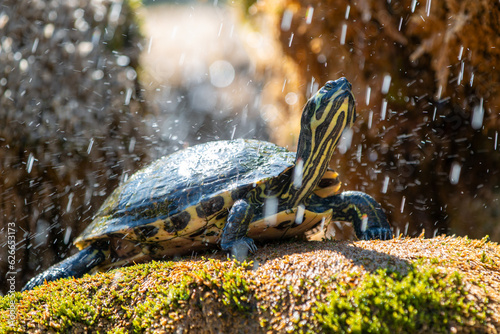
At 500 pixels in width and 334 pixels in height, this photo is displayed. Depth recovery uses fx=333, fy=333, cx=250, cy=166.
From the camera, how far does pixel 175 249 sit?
3102mm

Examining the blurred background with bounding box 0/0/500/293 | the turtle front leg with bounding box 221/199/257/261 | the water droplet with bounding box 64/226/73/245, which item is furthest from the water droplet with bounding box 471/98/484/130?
the water droplet with bounding box 64/226/73/245

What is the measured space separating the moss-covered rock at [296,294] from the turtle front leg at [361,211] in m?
0.40

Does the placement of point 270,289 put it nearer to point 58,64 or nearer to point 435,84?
point 435,84

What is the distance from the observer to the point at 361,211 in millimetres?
2953

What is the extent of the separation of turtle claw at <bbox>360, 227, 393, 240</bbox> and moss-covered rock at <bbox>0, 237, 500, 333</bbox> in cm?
35

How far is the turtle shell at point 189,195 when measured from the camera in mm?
2744

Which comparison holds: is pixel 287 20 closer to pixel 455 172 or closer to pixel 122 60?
pixel 455 172

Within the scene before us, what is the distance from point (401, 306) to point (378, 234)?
1.27 m

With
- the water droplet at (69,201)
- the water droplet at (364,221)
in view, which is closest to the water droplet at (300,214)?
the water droplet at (364,221)

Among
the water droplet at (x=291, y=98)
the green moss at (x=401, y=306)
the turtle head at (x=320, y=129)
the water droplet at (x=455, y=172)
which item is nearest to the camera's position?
the green moss at (x=401, y=306)

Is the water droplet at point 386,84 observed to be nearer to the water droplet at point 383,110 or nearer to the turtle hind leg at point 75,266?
the water droplet at point 383,110

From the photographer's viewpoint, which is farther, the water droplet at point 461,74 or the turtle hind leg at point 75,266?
the water droplet at point 461,74

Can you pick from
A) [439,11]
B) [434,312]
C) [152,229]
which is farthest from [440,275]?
[439,11]

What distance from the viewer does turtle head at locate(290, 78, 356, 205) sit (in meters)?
2.58
